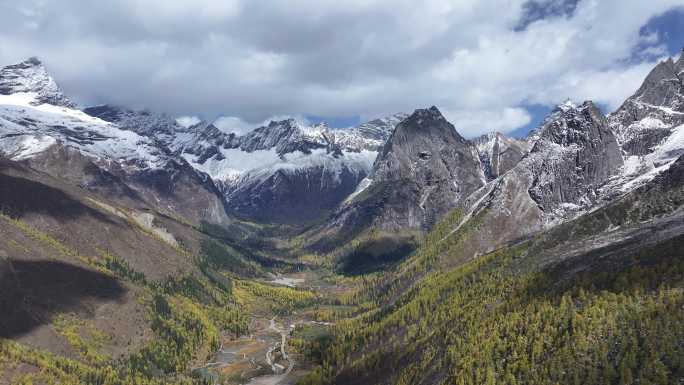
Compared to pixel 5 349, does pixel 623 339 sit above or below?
above

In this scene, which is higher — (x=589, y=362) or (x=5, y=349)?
(x=589, y=362)

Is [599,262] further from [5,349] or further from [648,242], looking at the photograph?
[5,349]

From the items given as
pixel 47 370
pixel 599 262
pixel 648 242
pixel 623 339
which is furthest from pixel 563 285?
pixel 47 370

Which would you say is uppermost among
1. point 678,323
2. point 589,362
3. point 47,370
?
point 678,323

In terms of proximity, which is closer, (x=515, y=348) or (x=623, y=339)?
(x=623, y=339)

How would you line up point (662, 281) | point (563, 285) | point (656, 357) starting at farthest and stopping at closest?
point (563, 285), point (662, 281), point (656, 357)

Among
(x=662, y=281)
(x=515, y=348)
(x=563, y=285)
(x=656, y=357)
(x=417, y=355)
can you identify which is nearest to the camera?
(x=656, y=357)

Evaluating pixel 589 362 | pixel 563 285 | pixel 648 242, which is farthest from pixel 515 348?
pixel 648 242

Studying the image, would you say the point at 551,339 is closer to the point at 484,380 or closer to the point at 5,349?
the point at 484,380

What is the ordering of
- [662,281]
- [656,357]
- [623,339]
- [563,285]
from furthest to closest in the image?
1. [563,285]
2. [662,281]
3. [623,339]
4. [656,357]
